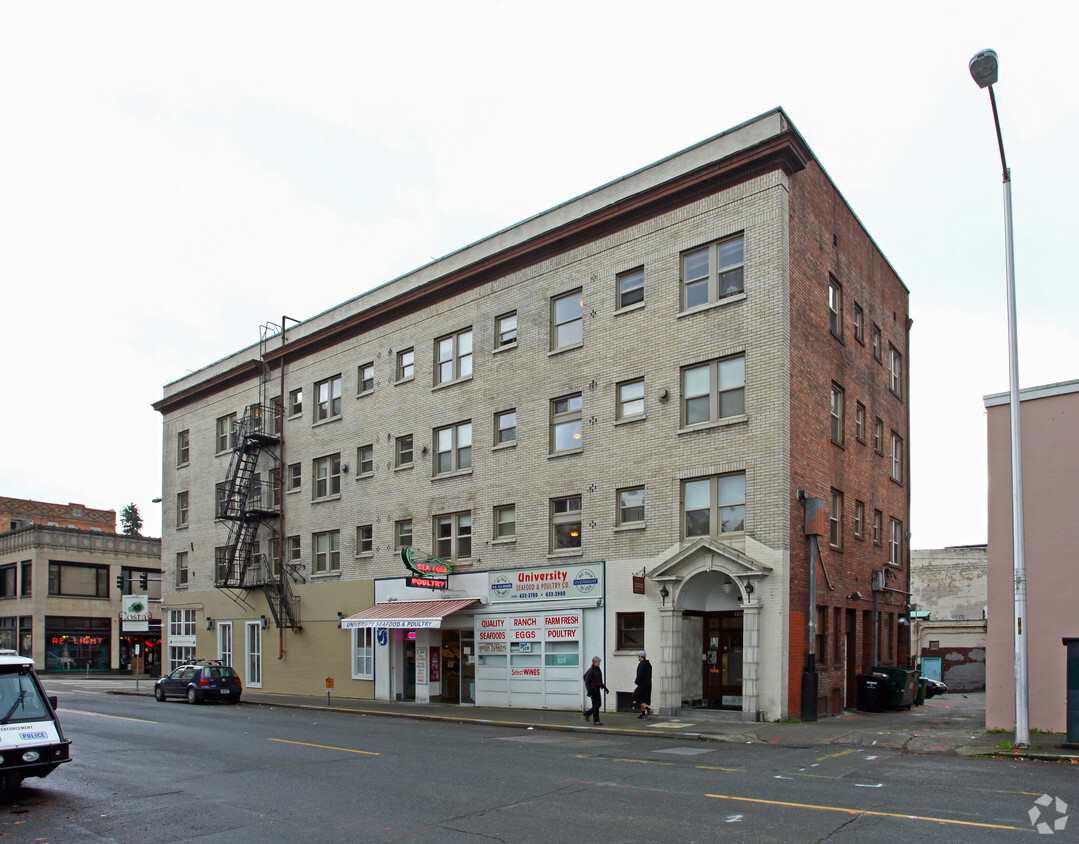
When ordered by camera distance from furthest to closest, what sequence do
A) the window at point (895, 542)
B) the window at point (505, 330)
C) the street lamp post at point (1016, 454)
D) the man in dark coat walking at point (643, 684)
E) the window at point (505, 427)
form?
the window at point (895, 542)
the window at point (505, 330)
the window at point (505, 427)
the man in dark coat walking at point (643, 684)
the street lamp post at point (1016, 454)

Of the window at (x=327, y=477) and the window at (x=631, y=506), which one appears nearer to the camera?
the window at (x=631, y=506)

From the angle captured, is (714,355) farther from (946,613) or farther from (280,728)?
(946,613)

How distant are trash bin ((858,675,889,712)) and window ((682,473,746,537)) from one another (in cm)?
690

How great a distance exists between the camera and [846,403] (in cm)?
2644

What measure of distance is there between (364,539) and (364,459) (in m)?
2.91

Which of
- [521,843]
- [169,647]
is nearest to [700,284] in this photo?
[521,843]

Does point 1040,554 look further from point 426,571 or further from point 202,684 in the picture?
point 202,684

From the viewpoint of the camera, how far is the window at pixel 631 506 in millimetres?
24375

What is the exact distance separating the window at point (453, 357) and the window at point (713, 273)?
855cm

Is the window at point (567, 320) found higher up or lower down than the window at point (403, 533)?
higher up

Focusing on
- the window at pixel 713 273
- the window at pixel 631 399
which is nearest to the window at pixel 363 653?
the window at pixel 631 399

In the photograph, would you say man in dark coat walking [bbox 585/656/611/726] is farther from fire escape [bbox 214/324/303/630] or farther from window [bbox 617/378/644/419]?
fire escape [bbox 214/324/303/630]

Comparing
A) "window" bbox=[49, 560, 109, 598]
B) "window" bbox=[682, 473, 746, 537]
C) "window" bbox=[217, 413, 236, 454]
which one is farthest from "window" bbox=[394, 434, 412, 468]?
"window" bbox=[49, 560, 109, 598]

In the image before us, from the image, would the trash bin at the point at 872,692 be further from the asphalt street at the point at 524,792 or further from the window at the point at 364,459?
the window at the point at 364,459
